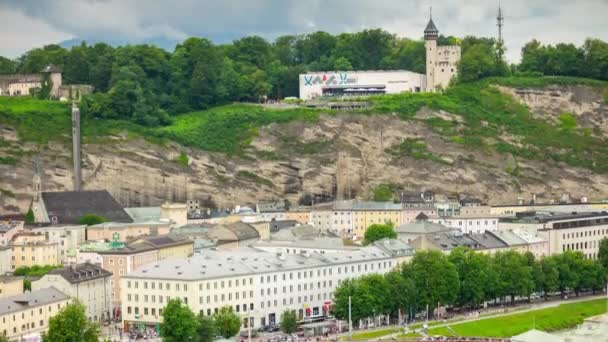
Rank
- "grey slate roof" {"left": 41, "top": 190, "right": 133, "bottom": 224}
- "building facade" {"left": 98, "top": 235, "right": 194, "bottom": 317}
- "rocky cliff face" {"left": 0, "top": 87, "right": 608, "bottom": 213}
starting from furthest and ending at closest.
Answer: "rocky cliff face" {"left": 0, "top": 87, "right": 608, "bottom": 213}
"grey slate roof" {"left": 41, "top": 190, "right": 133, "bottom": 224}
"building facade" {"left": 98, "top": 235, "right": 194, "bottom": 317}

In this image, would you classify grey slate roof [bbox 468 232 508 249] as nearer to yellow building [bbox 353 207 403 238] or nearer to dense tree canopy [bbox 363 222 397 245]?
dense tree canopy [bbox 363 222 397 245]

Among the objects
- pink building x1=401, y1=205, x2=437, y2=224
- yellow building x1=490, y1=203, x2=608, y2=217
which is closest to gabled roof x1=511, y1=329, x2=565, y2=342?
pink building x1=401, y1=205, x2=437, y2=224

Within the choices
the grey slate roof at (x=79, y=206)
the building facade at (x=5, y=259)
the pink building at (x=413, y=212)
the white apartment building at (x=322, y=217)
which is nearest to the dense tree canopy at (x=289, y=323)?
the building facade at (x=5, y=259)

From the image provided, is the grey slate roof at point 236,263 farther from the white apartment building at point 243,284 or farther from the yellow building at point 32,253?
the yellow building at point 32,253

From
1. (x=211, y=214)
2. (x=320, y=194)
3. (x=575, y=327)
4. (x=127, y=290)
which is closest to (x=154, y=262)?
(x=127, y=290)

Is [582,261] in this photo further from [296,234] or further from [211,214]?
[211,214]

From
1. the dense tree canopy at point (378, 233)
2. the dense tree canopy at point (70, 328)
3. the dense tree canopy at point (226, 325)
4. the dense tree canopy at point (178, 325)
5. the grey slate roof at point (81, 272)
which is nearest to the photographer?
the dense tree canopy at point (70, 328)

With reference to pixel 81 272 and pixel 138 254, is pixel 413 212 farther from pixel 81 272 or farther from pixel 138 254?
pixel 81 272
